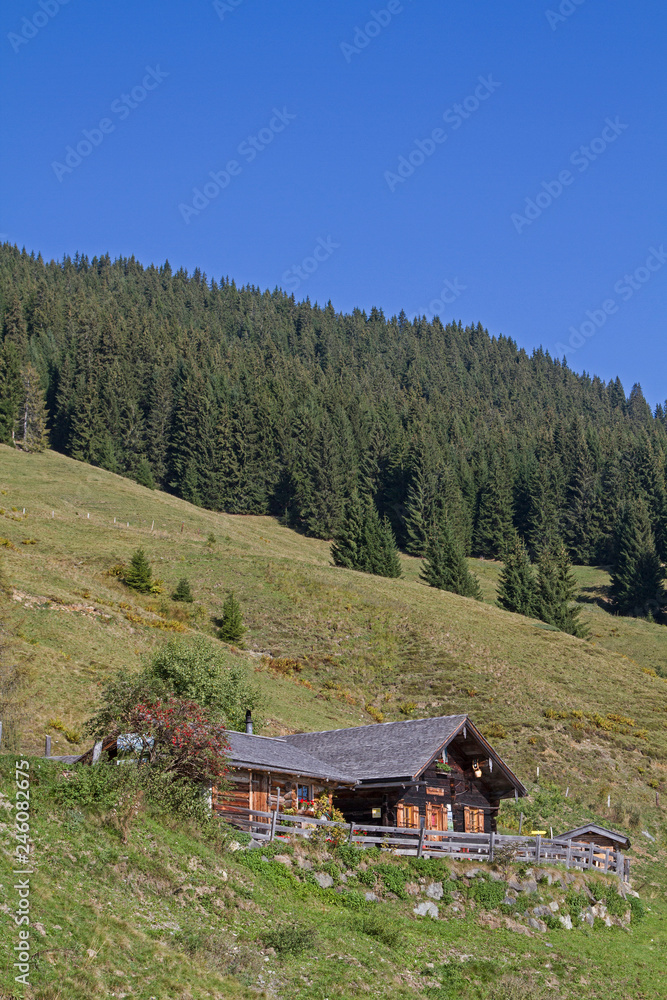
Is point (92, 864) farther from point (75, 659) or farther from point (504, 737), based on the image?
point (504, 737)

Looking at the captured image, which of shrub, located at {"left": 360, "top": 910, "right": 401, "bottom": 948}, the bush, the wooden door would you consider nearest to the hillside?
the wooden door

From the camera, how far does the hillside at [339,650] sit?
4444 cm

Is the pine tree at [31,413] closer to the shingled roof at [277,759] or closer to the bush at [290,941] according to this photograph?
the shingled roof at [277,759]

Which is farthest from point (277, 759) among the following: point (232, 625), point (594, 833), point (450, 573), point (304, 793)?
point (450, 573)

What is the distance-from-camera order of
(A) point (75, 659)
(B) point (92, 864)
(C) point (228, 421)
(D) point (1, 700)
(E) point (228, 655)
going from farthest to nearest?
(C) point (228, 421), (E) point (228, 655), (A) point (75, 659), (D) point (1, 700), (B) point (92, 864)

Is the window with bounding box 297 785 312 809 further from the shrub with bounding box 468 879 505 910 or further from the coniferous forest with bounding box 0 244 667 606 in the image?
the coniferous forest with bounding box 0 244 667 606

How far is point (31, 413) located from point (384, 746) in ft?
315

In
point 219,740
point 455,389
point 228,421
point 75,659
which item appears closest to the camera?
point 219,740

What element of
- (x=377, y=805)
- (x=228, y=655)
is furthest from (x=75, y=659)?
(x=377, y=805)

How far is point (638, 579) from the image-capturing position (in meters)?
105

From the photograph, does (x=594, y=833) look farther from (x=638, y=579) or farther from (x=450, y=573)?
(x=638, y=579)

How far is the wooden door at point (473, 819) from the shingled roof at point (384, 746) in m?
3.46

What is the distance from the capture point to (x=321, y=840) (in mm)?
23469

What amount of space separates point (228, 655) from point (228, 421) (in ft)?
242
